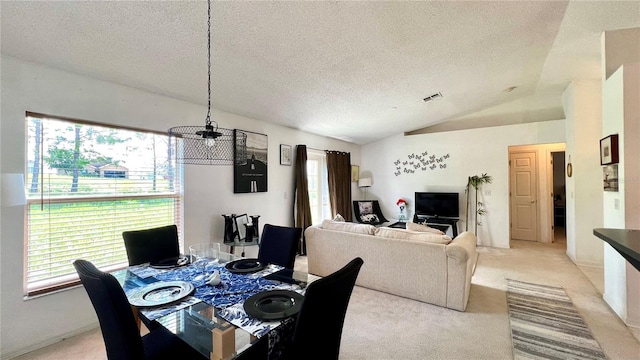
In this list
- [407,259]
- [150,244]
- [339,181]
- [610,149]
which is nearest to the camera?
[150,244]

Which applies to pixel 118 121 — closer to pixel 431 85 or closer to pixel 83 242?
pixel 83 242

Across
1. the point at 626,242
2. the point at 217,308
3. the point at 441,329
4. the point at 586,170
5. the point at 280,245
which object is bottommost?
the point at 441,329

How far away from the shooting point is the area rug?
2029 millimetres

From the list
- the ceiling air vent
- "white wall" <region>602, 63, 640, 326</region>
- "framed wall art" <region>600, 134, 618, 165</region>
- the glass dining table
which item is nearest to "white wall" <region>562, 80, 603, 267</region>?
"framed wall art" <region>600, 134, 618, 165</region>

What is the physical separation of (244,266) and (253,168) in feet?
7.17

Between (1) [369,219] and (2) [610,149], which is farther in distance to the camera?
(1) [369,219]

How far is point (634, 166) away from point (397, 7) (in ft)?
8.33

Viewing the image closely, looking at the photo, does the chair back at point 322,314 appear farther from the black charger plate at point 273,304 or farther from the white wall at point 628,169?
the white wall at point 628,169

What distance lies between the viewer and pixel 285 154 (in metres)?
4.57

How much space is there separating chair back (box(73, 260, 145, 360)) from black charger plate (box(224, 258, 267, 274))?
0.76 metres

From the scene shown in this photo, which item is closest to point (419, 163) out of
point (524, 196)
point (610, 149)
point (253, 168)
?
point (524, 196)

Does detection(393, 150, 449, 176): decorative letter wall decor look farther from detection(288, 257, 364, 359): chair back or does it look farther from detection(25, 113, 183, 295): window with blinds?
→ detection(288, 257, 364, 359): chair back

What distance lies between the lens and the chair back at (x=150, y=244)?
2124mm

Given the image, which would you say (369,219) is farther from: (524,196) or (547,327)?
(547,327)
